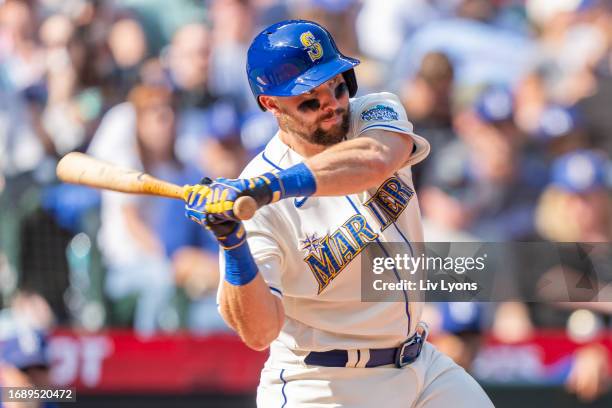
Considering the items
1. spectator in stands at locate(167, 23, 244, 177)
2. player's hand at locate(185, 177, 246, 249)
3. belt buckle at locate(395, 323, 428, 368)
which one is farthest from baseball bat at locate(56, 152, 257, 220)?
spectator in stands at locate(167, 23, 244, 177)

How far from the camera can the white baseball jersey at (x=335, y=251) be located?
3.18 metres

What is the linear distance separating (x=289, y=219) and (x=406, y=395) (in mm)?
695

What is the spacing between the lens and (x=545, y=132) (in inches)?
247

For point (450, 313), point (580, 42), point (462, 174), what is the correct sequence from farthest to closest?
point (580, 42) < point (462, 174) < point (450, 313)

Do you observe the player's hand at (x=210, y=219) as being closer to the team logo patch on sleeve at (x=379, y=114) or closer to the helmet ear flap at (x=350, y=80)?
the team logo patch on sleeve at (x=379, y=114)

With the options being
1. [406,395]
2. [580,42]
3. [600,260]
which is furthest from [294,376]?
[580,42]

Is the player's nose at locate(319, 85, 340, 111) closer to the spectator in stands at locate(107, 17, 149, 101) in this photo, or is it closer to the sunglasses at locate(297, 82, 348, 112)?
the sunglasses at locate(297, 82, 348, 112)

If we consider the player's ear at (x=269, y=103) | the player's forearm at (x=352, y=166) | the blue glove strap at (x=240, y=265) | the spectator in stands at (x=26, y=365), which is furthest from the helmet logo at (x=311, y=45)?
the spectator in stands at (x=26, y=365)

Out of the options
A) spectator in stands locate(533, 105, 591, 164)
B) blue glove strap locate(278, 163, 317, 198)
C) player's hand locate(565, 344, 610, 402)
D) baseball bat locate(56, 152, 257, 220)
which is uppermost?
blue glove strap locate(278, 163, 317, 198)

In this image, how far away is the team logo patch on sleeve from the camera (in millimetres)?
3203

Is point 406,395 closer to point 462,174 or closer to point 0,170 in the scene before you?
point 462,174

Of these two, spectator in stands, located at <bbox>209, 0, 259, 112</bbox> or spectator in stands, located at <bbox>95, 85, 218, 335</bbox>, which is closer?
spectator in stands, located at <bbox>95, 85, 218, 335</bbox>

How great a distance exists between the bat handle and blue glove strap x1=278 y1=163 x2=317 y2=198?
0.14 metres

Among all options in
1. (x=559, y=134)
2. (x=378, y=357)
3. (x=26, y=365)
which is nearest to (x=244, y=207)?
(x=378, y=357)
